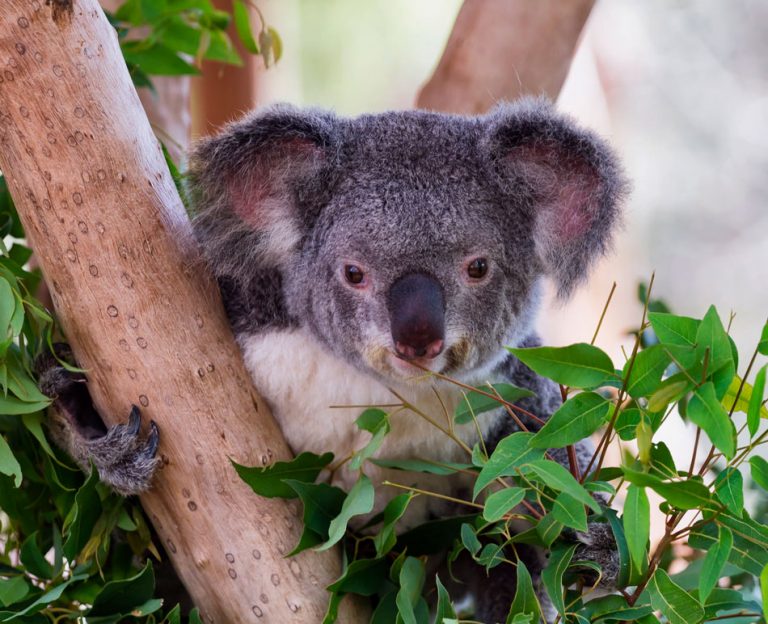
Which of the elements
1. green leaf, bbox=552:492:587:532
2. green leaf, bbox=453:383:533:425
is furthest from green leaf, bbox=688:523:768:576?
green leaf, bbox=453:383:533:425

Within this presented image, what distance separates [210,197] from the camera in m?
2.07

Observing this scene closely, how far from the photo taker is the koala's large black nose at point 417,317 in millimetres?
1794

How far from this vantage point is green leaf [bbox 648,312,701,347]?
5.09 feet

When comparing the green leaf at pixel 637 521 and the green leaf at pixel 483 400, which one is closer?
the green leaf at pixel 637 521

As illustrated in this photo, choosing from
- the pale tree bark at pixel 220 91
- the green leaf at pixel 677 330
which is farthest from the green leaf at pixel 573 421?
the pale tree bark at pixel 220 91

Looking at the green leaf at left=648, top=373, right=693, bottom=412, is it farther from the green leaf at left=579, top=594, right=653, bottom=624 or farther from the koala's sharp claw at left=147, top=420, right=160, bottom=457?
the koala's sharp claw at left=147, top=420, right=160, bottom=457

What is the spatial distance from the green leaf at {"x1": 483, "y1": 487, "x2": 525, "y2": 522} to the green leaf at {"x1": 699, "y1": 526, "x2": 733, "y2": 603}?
0.31 m

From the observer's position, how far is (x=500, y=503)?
5.28ft

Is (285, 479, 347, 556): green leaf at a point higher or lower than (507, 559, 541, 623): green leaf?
lower

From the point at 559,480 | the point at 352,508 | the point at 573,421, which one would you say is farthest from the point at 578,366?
the point at 352,508

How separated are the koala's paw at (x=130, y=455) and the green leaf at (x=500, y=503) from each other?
0.73 metres

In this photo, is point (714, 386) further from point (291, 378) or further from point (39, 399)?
point (39, 399)

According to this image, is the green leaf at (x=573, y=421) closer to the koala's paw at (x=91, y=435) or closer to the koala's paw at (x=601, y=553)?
the koala's paw at (x=601, y=553)

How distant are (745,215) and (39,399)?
20.1 ft
